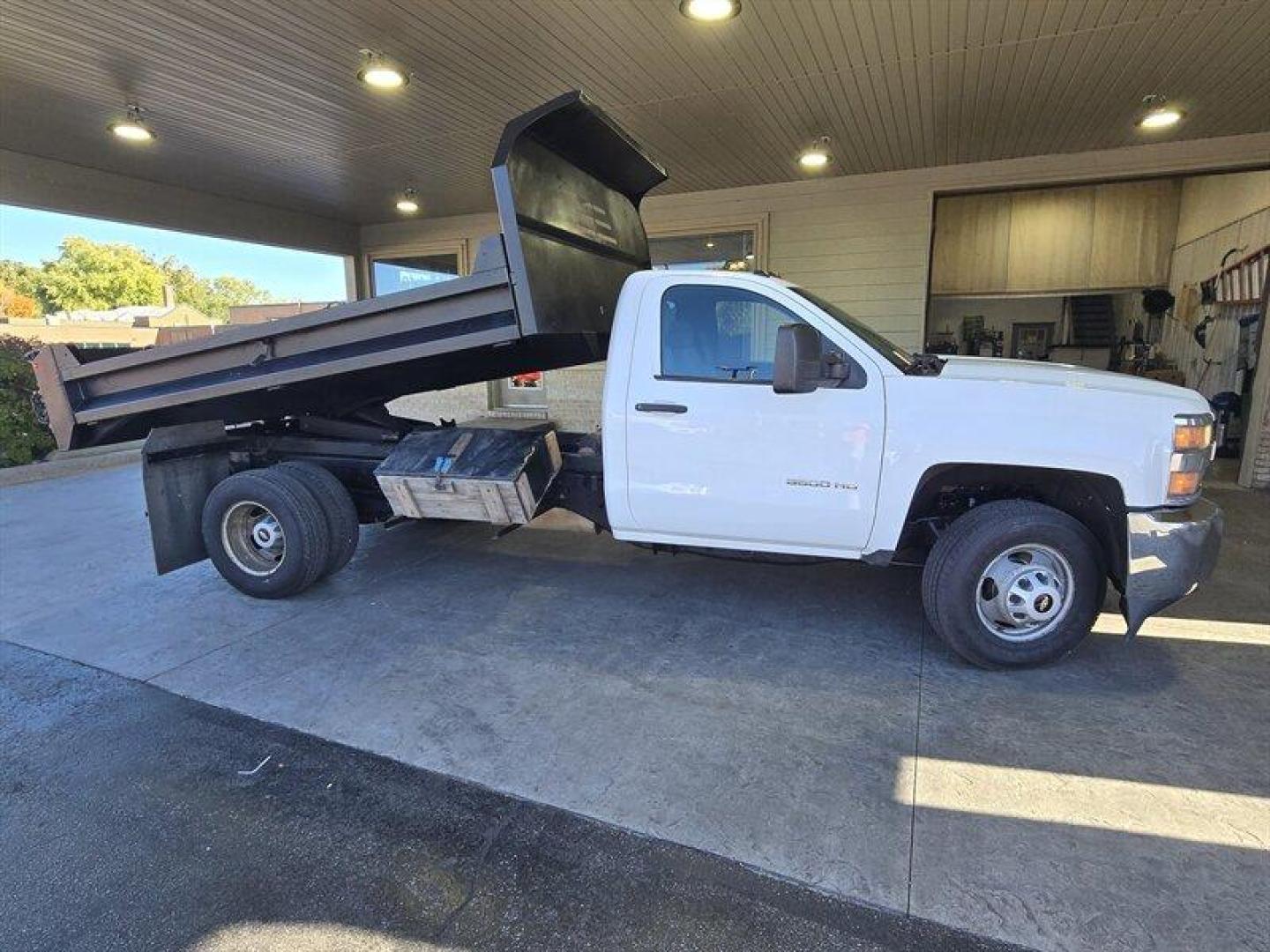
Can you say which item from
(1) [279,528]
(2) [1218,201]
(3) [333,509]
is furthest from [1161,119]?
(1) [279,528]

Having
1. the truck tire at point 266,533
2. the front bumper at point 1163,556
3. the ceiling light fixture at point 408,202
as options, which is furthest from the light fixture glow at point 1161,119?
the ceiling light fixture at point 408,202

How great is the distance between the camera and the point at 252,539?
488 centimetres

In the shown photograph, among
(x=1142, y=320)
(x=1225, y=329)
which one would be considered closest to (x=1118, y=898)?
(x=1225, y=329)

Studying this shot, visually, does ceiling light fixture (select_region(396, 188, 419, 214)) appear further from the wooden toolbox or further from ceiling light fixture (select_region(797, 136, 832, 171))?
the wooden toolbox

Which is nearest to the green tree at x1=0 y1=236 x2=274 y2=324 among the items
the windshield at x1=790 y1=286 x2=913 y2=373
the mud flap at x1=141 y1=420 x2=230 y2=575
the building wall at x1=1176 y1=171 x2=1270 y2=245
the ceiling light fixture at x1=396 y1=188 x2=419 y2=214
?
the ceiling light fixture at x1=396 y1=188 x2=419 y2=214

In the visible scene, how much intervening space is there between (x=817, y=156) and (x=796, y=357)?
5336mm

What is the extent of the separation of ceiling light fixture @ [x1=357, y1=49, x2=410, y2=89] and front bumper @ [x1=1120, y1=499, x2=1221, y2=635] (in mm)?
5934

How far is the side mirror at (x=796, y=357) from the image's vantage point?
3.33 metres

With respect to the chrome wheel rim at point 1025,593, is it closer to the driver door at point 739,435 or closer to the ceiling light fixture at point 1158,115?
the driver door at point 739,435

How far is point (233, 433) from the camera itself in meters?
5.39

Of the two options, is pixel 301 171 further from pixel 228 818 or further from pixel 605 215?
pixel 228 818

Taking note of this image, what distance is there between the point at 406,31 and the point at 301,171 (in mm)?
4560

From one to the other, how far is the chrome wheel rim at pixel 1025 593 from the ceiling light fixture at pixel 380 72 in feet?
18.4

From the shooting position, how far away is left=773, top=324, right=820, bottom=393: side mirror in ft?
10.9
